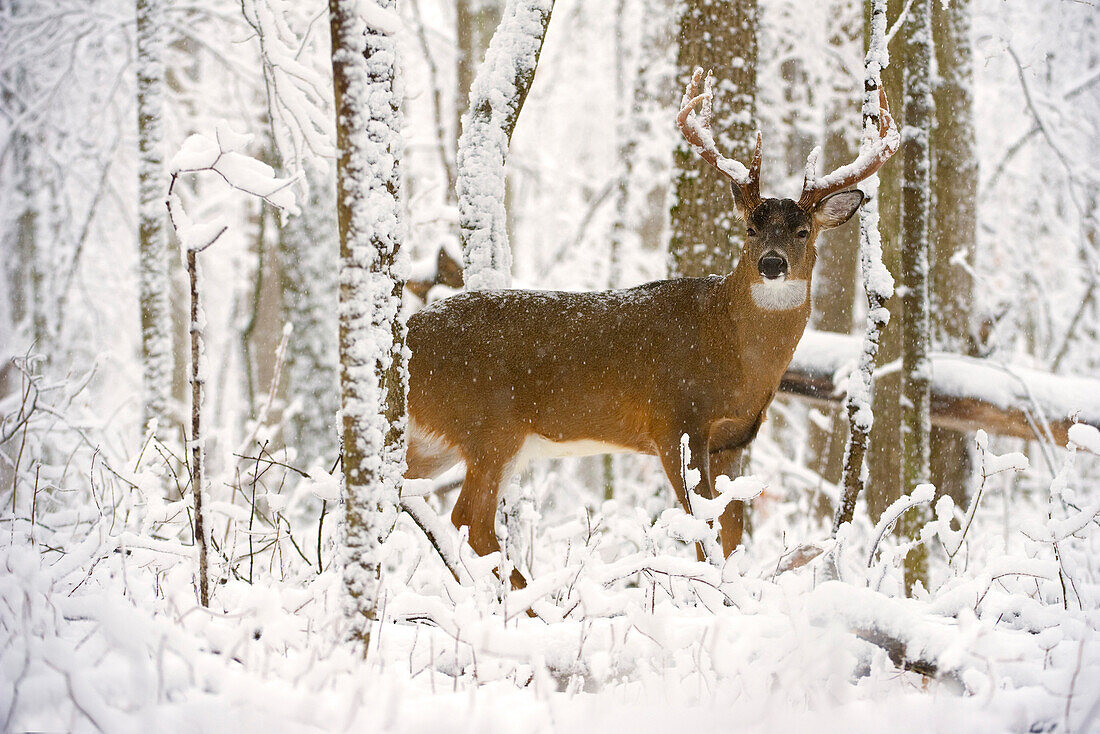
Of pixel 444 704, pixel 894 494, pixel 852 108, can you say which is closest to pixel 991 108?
pixel 852 108

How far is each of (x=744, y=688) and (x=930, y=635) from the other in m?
0.54

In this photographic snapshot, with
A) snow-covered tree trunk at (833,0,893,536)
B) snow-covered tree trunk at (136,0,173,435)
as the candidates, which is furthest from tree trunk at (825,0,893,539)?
snow-covered tree trunk at (136,0,173,435)

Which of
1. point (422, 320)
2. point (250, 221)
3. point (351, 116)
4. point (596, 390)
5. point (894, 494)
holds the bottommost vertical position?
point (894, 494)

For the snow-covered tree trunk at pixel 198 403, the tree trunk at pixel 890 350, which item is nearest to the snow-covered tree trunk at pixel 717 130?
the tree trunk at pixel 890 350

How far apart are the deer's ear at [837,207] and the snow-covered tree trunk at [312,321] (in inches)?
199

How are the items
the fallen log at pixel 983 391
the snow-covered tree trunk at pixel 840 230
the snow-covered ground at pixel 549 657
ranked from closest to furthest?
1. the snow-covered ground at pixel 549 657
2. the fallen log at pixel 983 391
3. the snow-covered tree trunk at pixel 840 230

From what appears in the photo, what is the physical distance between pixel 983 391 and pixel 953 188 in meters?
2.09

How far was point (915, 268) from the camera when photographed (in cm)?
438

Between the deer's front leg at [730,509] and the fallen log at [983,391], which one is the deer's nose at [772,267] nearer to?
the deer's front leg at [730,509]

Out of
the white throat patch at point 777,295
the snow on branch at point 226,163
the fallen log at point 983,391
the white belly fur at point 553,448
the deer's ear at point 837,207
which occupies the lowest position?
the white belly fur at point 553,448

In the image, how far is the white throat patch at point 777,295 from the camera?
393 cm

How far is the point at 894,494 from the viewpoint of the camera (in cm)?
478

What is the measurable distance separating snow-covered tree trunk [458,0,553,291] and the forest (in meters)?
0.02

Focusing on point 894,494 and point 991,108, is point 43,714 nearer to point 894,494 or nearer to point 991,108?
point 894,494
